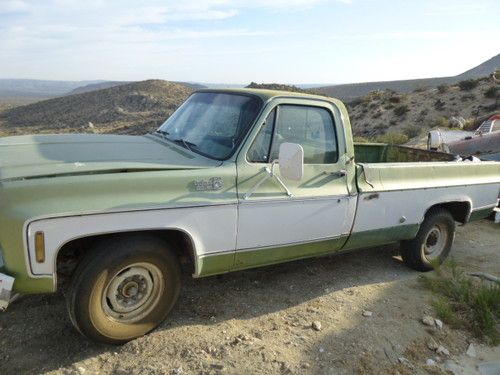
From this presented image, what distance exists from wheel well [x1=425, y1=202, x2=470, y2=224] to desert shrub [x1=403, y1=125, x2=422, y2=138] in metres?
17.5

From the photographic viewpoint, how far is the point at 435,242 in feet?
17.6

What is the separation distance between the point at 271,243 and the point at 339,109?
1443 millimetres

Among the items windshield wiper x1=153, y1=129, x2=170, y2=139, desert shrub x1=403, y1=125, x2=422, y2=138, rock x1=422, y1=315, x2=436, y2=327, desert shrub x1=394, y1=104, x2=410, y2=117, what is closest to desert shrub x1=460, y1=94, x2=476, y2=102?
desert shrub x1=394, y1=104, x2=410, y2=117

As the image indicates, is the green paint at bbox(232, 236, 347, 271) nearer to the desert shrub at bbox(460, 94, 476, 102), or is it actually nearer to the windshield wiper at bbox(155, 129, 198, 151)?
the windshield wiper at bbox(155, 129, 198, 151)

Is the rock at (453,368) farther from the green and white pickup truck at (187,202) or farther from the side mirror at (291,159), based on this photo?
the side mirror at (291,159)

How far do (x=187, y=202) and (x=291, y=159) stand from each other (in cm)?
83

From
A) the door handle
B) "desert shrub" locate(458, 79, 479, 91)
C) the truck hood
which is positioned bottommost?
the door handle

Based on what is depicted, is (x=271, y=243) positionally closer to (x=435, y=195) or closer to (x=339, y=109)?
(x=339, y=109)

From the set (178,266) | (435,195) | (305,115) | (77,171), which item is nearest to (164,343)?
(178,266)

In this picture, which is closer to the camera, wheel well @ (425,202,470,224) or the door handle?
the door handle

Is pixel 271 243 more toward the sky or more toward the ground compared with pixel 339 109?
more toward the ground

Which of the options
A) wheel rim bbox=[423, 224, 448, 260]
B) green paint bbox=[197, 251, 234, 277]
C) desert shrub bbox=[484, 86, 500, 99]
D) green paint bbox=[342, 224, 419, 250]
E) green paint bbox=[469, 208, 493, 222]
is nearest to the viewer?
green paint bbox=[197, 251, 234, 277]

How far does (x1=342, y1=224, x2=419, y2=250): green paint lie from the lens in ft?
14.4

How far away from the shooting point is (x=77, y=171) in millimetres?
3051
